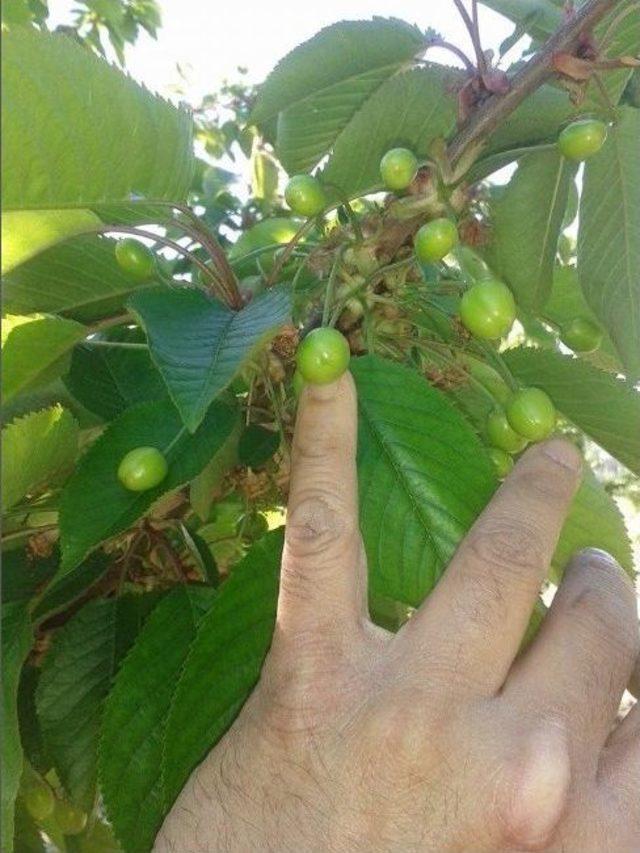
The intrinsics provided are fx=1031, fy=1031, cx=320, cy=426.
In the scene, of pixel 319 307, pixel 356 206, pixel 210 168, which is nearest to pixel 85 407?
pixel 319 307

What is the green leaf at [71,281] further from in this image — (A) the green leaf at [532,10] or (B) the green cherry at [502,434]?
(A) the green leaf at [532,10]

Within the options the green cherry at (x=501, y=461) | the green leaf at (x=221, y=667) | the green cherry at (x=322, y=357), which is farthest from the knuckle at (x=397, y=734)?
the green cherry at (x=501, y=461)

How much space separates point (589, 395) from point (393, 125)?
47 centimetres

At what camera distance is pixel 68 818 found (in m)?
1.77

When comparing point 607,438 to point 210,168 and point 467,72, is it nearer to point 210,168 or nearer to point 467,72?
point 467,72

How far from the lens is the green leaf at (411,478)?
114 cm

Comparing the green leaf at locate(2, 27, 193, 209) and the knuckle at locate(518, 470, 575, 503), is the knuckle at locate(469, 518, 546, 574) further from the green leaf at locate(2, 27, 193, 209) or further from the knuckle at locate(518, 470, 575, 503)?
the green leaf at locate(2, 27, 193, 209)

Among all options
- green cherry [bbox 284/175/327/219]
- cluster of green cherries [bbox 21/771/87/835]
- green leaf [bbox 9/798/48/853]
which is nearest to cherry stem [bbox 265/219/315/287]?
green cherry [bbox 284/175/327/219]

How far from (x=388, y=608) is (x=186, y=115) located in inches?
26.2

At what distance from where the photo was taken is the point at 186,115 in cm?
108

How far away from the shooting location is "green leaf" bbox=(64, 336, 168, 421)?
1.40 meters

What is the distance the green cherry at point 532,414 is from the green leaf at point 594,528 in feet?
0.46

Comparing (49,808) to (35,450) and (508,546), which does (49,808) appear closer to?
(35,450)

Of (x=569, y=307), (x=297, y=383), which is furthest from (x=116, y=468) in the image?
(x=569, y=307)
